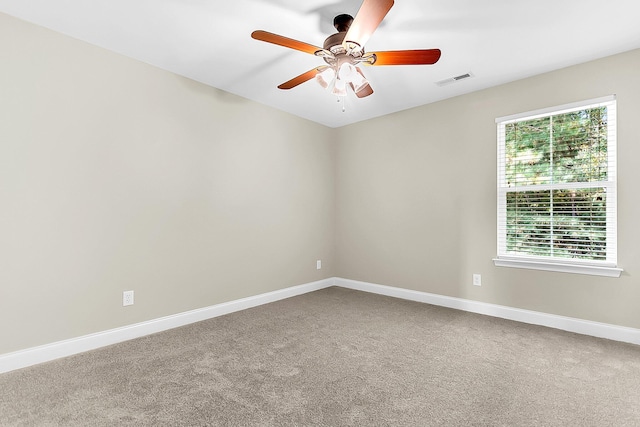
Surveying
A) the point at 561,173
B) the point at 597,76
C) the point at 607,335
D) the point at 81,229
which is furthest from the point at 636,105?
the point at 81,229

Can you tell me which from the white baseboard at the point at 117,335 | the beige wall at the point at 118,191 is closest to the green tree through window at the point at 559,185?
the beige wall at the point at 118,191

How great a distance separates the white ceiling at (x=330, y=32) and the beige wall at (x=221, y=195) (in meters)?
0.21

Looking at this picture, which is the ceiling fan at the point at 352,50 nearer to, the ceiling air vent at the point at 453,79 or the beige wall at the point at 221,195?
the ceiling air vent at the point at 453,79

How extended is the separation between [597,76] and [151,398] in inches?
166

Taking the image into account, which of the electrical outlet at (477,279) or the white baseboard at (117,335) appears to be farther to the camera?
the electrical outlet at (477,279)

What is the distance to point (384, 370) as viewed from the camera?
2.13 meters

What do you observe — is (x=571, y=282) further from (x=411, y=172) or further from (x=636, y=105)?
(x=411, y=172)

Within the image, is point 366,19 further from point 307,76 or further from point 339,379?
point 339,379

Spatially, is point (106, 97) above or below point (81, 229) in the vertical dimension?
above

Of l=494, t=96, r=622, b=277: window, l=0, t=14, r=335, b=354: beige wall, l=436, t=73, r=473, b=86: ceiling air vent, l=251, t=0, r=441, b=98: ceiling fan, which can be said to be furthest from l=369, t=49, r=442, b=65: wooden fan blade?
l=0, t=14, r=335, b=354: beige wall

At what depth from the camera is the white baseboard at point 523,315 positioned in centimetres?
263

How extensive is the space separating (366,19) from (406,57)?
0.48 meters

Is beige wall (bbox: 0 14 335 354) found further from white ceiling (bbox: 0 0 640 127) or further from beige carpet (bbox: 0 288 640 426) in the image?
beige carpet (bbox: 0 288 640 426)

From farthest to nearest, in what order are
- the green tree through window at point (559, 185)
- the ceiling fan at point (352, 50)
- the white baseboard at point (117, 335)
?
the green tree through window at point (559, 185), the white baseboard at point (117, 335), the ceiling fan at point (352, 50)
